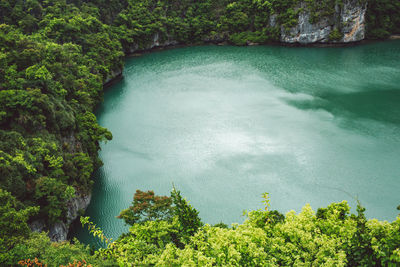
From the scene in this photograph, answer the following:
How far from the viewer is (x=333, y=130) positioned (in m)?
24.4

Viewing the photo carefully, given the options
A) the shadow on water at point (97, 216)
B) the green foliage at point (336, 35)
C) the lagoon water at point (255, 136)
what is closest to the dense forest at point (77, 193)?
the shadow on water at point (97, 216)

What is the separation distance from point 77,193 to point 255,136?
14004 millimetres

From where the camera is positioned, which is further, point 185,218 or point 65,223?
point 65,223

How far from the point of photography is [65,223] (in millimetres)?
15070

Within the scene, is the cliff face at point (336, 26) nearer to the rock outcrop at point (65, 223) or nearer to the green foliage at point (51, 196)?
the rock outcrop at point (65, 223)

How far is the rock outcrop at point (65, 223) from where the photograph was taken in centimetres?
1324

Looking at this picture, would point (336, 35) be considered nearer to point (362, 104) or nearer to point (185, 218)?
point (362, 104)

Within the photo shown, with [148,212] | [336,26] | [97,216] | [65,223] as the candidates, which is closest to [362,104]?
[336,26]

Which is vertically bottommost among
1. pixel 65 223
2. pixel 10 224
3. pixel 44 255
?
pixel 65 223

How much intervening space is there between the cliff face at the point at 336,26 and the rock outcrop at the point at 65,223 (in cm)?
4196

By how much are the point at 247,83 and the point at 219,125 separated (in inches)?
424

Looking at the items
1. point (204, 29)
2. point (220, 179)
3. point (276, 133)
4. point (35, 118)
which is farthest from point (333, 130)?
point (204, 29)

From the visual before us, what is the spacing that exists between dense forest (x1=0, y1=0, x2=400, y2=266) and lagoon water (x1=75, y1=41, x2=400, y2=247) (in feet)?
8.77

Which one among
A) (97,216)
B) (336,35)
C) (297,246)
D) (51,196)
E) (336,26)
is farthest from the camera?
(336,26)
